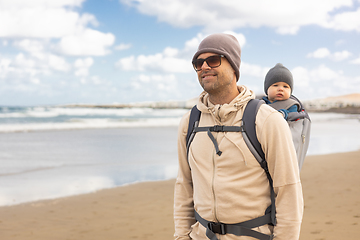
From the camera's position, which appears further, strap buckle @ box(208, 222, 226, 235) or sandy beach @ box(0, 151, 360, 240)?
sandy beach @ box(0, 151, 360, 240)

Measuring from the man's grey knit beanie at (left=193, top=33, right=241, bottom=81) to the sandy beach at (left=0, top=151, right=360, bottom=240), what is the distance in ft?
12.2

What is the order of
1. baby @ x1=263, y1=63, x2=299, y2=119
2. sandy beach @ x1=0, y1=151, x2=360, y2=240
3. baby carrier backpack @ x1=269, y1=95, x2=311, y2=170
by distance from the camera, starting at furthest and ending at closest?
1. sandy beach @ x1=0, y1=151, x2=360, y2=240
2. baby @ x1=263, y1=63, x2=299, y2=119
3. baby carrier backpack @ x1=269, y1=95, x2=311, y2=170

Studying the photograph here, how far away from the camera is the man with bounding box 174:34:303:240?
5.24 feet

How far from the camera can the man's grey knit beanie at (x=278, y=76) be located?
249cm

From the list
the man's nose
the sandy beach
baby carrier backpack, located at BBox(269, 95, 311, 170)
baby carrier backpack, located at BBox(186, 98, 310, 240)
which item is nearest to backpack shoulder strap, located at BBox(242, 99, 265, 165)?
baby carrier backpack, located at BBox(186, 98, 310, 240)

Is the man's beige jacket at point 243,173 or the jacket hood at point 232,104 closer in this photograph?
the man's beige jacket at point 243,173

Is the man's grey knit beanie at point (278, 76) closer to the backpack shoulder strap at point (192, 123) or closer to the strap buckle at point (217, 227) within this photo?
the backpack shoulder strap at point (192, 123)

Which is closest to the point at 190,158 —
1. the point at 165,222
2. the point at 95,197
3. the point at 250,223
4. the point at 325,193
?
the point at 250,223

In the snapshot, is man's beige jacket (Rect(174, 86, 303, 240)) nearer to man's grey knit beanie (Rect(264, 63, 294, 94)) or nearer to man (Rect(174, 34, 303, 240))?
man (Rect(174, 34, 303, 240))

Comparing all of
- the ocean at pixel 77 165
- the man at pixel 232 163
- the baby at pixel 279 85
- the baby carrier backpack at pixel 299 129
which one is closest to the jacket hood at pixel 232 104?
the man at pixel 232 163

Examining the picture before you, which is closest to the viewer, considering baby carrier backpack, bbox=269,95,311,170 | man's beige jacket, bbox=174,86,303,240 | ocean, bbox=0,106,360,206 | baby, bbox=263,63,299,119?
man's beige jacket, bbox=174,86,303,240

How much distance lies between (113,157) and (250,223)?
9313 millimetres

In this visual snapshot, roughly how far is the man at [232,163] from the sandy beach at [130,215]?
3356 mm

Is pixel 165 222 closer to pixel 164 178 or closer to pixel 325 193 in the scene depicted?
pixel 164 178
